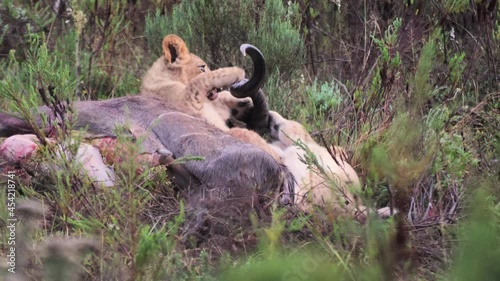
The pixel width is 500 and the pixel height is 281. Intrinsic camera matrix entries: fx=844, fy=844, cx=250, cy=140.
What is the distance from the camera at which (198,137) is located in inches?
176

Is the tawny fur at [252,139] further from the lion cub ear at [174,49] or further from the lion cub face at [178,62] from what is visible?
the lion cub ear at [174,49]

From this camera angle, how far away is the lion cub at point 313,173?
12.3 feet

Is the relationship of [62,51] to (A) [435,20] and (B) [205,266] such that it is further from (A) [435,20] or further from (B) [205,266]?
(B) [205,266]

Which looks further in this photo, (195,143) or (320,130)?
(320,130)

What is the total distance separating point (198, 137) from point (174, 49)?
1.43 metres

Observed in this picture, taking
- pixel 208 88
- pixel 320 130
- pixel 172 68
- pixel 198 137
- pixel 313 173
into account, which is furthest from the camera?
pixel 172 68

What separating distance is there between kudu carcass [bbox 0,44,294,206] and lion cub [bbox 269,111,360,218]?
10cm

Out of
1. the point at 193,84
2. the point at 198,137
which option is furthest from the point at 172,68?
the point at 198,137

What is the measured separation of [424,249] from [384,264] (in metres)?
1.62

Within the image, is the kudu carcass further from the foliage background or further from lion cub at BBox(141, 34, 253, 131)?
the foliage background

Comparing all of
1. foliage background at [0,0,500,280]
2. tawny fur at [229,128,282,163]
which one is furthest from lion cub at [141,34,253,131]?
foliage background at [0,0,500,280]

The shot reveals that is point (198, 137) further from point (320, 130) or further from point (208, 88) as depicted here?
point (320, 130)

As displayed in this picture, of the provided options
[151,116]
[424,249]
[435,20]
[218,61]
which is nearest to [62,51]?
[218,61]

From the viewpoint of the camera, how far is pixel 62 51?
7.25 metres
